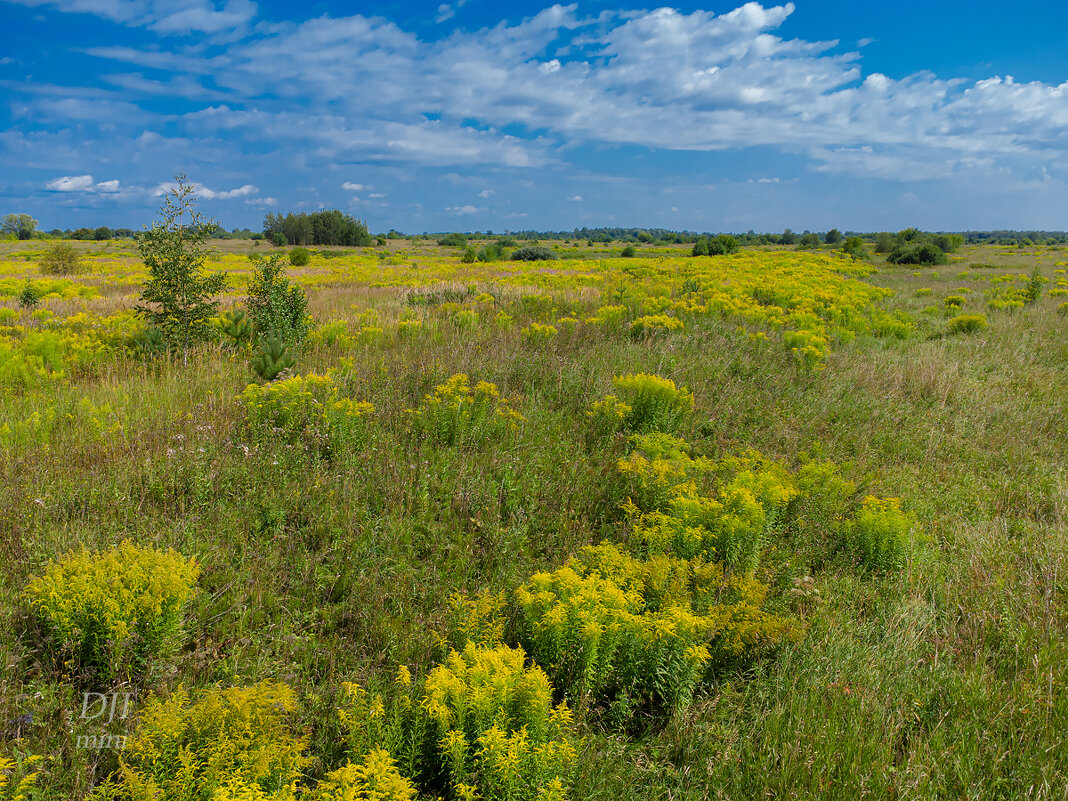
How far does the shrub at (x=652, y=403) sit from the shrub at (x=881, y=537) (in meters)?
2.15

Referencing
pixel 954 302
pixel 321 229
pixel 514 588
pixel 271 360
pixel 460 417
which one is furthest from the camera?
pixel 321 229

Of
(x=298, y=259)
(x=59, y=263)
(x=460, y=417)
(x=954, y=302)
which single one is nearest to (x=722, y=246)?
(x=954, y=302)

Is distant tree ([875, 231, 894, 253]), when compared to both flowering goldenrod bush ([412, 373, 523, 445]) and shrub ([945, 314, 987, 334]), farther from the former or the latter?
flowering goldenrod bush ([412, 373, 523, 445])

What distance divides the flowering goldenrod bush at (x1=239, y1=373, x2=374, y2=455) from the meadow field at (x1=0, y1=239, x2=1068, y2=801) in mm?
29

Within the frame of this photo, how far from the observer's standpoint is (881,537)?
12.5ft

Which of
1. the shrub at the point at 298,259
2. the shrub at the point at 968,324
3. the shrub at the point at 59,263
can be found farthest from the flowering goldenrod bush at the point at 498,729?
the shrub at the point at 298,259

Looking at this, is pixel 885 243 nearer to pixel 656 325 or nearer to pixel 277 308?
pixel 656 325

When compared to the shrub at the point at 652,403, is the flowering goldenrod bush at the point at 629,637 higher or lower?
lower

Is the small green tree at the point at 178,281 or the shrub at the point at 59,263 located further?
the shrub at the point at 59,263

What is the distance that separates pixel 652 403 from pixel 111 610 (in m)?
4.72

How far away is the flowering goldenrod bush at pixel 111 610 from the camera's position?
96.3 inches

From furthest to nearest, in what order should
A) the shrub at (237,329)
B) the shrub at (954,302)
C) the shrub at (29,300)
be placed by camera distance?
the shrub at (954,302) < the shrub at (29,300) < the shrub at (237,329)

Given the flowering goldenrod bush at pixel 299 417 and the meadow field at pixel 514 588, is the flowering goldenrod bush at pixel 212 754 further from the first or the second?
the flowering goldenrod bush at pixel 299 417

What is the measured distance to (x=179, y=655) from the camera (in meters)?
2.67
